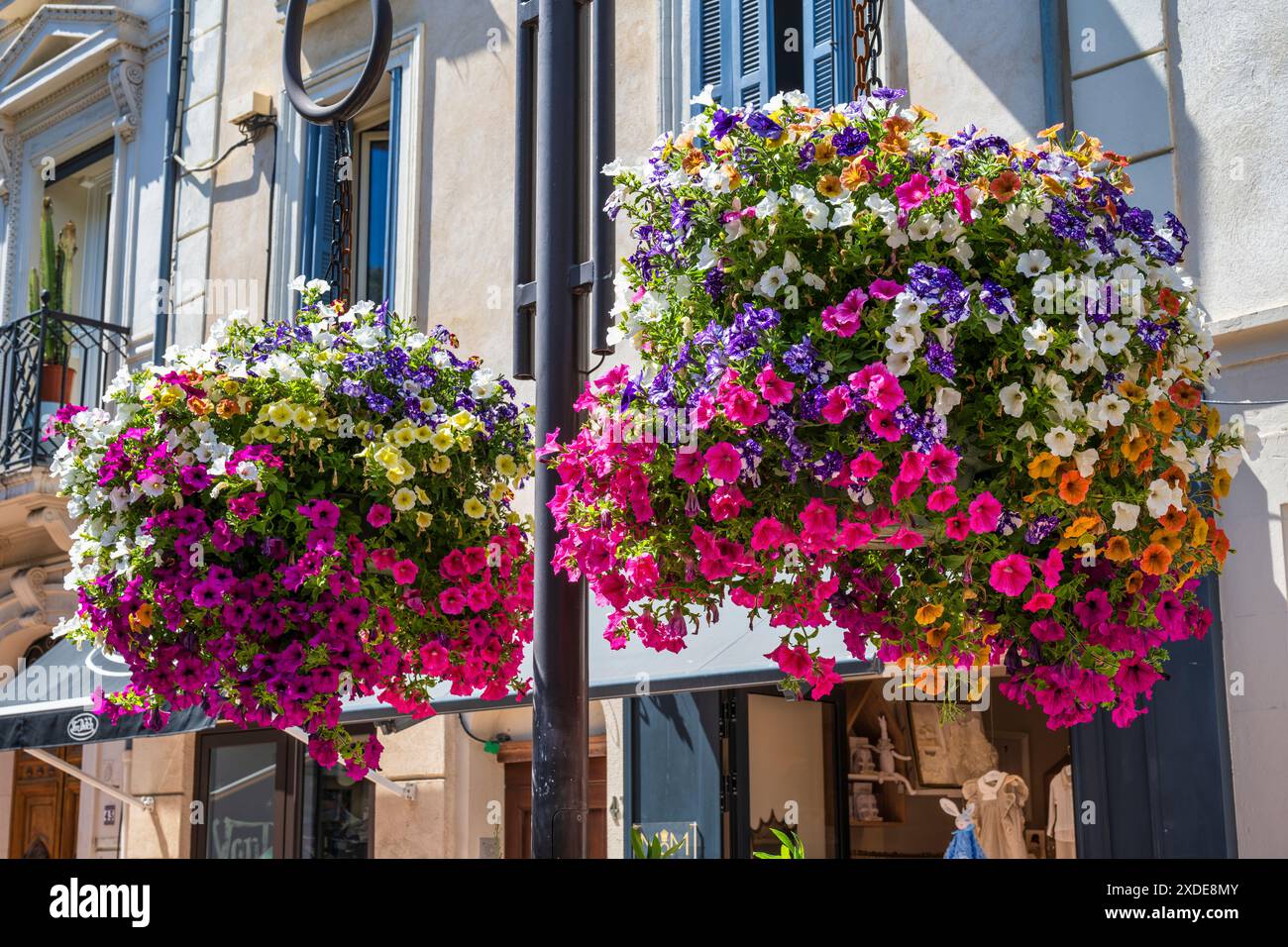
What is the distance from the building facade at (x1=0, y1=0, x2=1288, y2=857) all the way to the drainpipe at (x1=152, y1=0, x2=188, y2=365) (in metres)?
0.03

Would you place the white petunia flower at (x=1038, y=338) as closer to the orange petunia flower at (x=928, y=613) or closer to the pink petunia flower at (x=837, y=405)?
the pink petunia flower at (x=837, y=405)

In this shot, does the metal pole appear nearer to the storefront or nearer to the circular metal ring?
the circular metal ring

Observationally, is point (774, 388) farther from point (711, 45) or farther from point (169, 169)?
point (169, 169)

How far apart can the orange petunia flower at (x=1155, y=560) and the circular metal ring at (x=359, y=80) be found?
2.14 metres

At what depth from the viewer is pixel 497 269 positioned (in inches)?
348

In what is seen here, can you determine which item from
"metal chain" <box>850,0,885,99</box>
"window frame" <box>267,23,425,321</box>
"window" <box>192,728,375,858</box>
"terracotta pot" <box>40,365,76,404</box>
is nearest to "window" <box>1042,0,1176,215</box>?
"metal chain" <box>850,0,885,99</box>

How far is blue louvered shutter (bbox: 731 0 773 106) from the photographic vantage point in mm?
7727

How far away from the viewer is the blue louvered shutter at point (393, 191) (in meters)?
9.67

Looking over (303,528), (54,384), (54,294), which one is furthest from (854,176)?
(54,294)

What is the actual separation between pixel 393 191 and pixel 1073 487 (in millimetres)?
7751

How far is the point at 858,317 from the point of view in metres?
2.69
